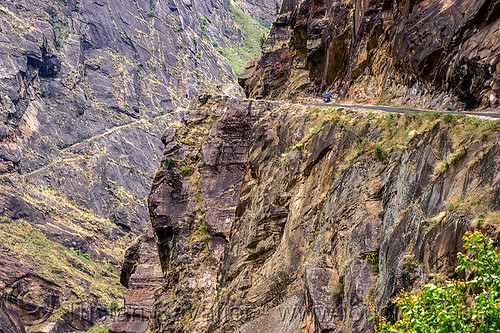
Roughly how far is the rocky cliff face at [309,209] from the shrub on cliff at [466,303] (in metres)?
1.49

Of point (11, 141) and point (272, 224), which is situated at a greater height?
point (11, 141)


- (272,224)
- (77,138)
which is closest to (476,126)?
(272,224)

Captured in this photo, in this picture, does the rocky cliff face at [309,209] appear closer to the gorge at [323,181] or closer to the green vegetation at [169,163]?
the gorge at [323,181]

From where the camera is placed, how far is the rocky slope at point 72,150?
97.8 metres

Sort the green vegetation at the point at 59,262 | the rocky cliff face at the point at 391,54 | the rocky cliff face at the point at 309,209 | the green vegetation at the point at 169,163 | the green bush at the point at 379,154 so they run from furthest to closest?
the green vegetation at the point at 59,262, the green vegetation at the point at 169,163, the rocky cliff face at the point at 391,54, the green bush at the point at 379,154, the rocky cliff face at the point at 309,209

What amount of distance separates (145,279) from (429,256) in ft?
123

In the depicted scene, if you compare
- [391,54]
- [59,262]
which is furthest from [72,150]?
[391,54]

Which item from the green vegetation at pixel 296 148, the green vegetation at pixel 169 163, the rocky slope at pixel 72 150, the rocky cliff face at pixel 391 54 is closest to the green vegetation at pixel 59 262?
the rocky slope at pixel 72 150

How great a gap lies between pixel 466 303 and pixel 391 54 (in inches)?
978

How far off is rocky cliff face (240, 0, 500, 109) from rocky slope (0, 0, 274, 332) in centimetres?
5766

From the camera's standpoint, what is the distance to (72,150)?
155375 millimetres

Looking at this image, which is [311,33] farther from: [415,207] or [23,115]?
[23,115]

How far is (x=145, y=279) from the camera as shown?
46062 millimetres

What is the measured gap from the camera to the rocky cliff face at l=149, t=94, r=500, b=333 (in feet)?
41.6
